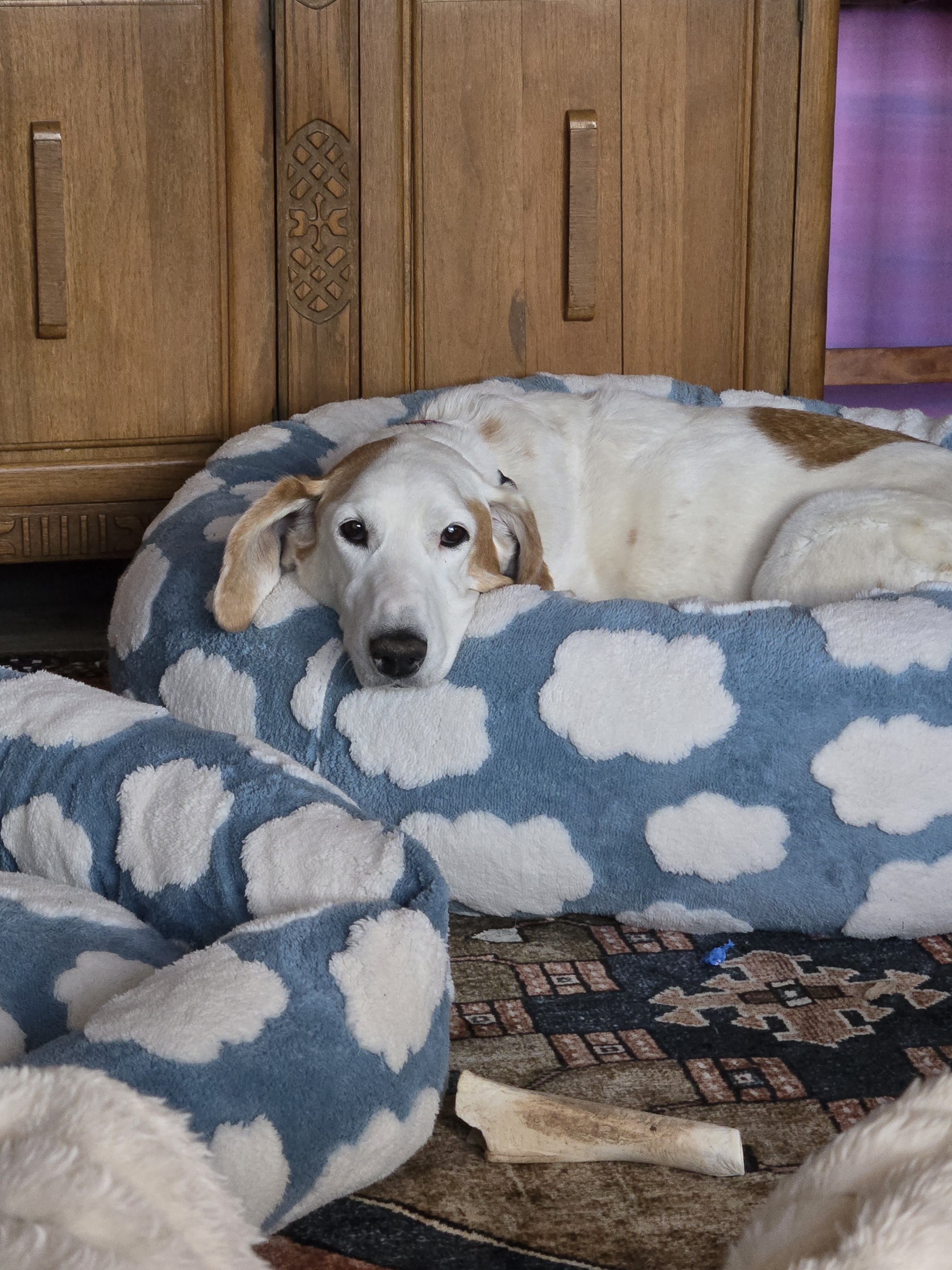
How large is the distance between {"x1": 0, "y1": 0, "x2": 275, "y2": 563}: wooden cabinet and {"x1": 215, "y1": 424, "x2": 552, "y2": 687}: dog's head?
1057 mm

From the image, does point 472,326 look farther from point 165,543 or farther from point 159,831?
point 159,831

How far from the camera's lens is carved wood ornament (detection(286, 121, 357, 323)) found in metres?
2.97

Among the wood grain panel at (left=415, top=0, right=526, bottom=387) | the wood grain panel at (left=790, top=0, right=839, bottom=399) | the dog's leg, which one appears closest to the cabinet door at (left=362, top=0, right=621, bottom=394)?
the wood grain panel at (left=415, top=0, right=526, bottom=387)

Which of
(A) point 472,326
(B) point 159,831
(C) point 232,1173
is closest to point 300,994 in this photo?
(C) point 232,1173

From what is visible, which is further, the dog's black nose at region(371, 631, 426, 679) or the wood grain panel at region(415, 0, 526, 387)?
the wood grain panel at region(415, 0, 526, 387)

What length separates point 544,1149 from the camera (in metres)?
1.23

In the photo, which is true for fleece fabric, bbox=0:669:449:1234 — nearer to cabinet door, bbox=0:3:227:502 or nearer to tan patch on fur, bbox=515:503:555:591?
tan patch on fur, bbox=515:503:555:591

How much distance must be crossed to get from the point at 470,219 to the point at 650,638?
1.65m

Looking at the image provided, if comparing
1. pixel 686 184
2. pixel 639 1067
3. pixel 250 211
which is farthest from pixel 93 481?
pixel 639 1067

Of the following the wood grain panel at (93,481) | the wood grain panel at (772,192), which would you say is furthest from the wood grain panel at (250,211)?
the wood grain panel at (772,192)

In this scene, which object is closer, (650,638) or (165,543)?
(650,638)

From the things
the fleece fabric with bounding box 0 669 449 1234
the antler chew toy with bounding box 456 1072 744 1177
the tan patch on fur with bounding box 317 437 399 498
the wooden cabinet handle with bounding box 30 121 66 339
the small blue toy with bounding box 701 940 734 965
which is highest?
the wooden cabinet handle with bounding box 30 121 66 339

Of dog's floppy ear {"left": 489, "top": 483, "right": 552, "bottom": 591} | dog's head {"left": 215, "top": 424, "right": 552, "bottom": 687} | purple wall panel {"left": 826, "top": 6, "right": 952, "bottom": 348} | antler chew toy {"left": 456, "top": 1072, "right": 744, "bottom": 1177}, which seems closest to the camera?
antler chew toy {"left": 456, "top": 1072, "right": 744, "bottom": 1177}

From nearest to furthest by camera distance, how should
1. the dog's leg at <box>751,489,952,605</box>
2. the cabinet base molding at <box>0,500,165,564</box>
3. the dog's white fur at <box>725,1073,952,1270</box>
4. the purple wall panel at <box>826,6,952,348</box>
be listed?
the dog's white fur at <box>725,1073,952,1270</box>, the dog's leg at <box>751,489,952,605</box>, the cabinet base molding at <box>0,500,165,564</box>, the purple wall panel at <box>826,6,952,348</box>
